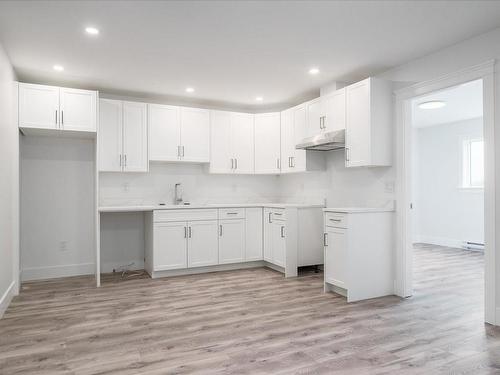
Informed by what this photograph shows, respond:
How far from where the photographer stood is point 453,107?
20.2 ft

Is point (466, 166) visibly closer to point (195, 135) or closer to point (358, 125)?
point (358, 125)

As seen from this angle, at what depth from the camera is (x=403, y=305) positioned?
3.61 meters

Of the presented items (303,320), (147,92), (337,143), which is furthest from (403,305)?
(147,92)

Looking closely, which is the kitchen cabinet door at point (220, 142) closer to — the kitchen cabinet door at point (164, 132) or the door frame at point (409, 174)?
the kitchen cabinet door at point (164, 132)

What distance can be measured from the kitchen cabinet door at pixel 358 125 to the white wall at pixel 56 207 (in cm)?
362

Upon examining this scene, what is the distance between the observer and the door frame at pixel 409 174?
10.2 feet

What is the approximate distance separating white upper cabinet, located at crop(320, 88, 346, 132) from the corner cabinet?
2.52 meters

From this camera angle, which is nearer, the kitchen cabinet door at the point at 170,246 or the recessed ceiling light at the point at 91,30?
the recessed ceiling light at the point at 91,30

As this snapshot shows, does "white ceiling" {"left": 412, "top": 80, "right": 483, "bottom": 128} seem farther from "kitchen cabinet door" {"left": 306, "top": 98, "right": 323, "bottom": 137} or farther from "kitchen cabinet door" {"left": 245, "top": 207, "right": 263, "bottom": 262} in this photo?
"kitchen cabinet door" {"left": 245, "top": 207, "right": 263, "bottom": 262}

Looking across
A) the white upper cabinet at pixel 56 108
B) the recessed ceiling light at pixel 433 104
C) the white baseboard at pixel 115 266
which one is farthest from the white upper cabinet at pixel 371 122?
the white baseboard at pixel 115 266

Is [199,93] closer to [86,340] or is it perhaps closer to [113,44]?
[113,44]

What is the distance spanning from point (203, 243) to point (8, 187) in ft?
8.01

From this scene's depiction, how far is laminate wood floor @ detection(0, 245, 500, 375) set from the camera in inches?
92.7

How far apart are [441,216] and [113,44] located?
23.7 feet
